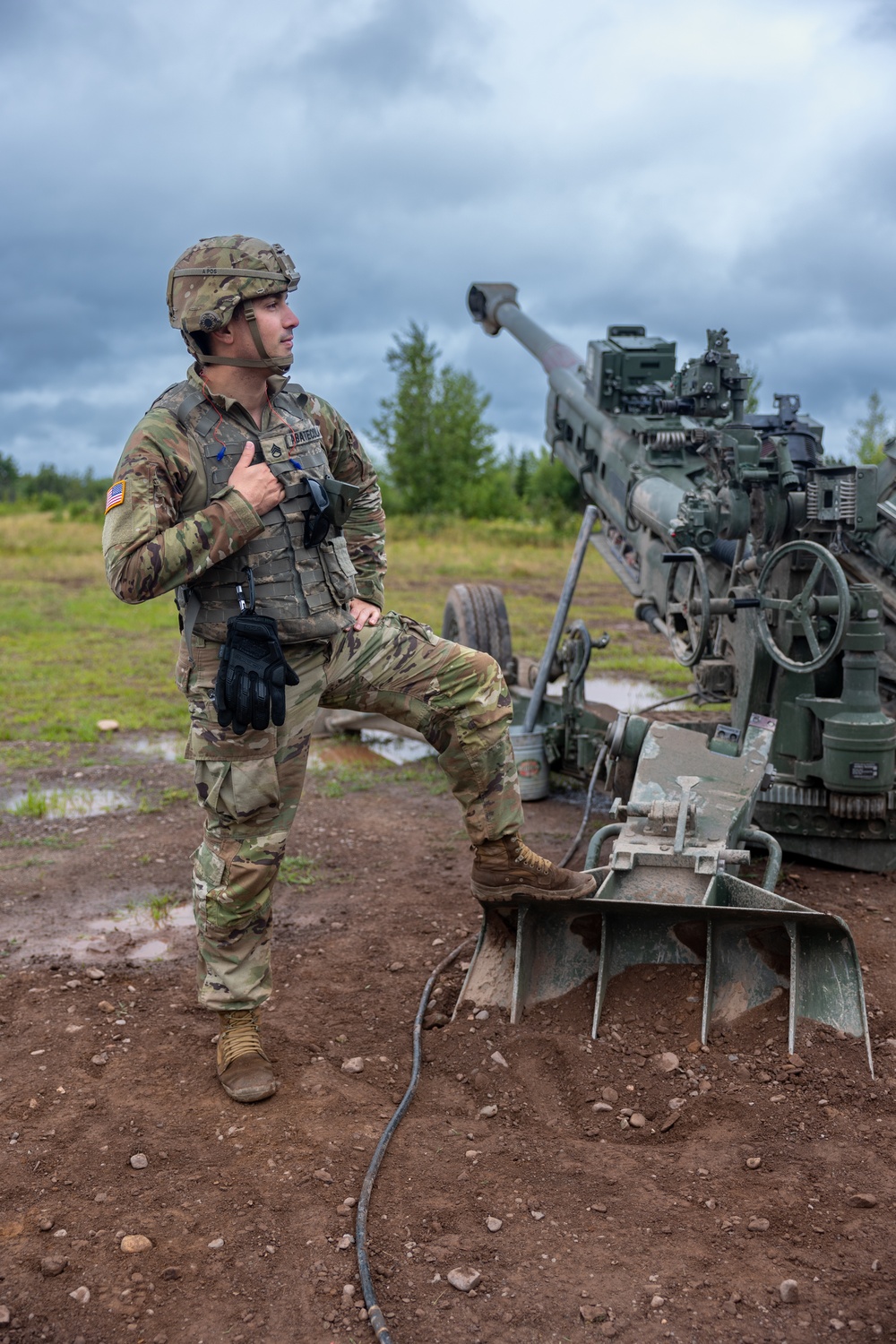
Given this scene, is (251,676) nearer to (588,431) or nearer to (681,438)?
(681,438)

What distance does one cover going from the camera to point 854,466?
4.80 metres

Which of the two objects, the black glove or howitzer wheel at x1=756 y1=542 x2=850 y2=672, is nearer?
the black glove

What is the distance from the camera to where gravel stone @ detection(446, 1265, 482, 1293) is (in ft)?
8.68

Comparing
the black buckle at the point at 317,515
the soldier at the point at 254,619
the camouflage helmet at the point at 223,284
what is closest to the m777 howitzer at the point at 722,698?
the soldier at the point at 254,619

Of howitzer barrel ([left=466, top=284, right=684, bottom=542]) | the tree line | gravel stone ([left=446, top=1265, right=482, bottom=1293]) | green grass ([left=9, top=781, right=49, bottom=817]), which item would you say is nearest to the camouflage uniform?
gravel stone ([left=446, top=1265, right=482, bottom=1293])

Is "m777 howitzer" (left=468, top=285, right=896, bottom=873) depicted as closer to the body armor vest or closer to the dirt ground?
the dirt ground

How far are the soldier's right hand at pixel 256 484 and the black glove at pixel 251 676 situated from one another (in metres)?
0.30

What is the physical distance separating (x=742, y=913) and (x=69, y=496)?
45.8 m

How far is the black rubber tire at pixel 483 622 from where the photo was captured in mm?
7664

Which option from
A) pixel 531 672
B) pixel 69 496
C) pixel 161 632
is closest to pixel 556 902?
pixel 531 672

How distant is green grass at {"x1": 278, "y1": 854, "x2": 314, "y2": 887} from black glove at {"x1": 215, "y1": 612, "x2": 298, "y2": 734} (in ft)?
7.43

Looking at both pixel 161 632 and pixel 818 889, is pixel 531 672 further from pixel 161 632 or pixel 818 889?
pixel 161 632

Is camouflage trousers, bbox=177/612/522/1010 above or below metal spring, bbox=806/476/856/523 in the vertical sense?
below

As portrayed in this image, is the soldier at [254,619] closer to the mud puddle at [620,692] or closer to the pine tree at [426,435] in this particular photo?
the mud puddle at [620,692]
